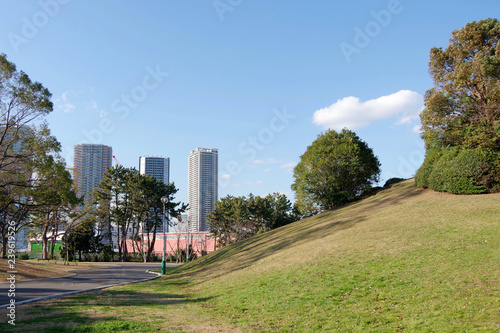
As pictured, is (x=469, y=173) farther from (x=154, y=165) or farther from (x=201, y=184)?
(x=154, y=165)

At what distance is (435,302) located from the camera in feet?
27.9

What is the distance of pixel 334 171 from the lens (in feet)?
114

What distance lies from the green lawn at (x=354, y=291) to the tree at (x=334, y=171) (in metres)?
15.3

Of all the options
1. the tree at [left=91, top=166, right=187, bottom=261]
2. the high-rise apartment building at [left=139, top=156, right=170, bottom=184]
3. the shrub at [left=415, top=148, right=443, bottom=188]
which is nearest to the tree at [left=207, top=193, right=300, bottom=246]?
the tree at [left=91, top=166, right=187, bottom=261]

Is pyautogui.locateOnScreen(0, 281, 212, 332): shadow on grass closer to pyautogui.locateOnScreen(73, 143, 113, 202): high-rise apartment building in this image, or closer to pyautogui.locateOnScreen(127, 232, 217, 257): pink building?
pyautogui.locateOnScreen(73, 143, 113, 202): high-rise apartment building

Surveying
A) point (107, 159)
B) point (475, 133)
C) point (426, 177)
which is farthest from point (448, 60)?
point (107, 159)

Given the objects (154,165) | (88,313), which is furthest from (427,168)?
(154,165)

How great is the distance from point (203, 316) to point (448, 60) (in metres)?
24.1

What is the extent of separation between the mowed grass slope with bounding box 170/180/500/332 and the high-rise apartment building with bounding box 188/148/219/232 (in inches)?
3314

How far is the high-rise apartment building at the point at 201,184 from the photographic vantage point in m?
103

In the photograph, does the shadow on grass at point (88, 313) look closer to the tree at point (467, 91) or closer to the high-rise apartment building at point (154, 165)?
the tree at point (467, 91)

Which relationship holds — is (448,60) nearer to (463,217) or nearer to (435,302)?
(463,217)

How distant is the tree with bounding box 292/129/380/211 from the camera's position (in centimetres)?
3416

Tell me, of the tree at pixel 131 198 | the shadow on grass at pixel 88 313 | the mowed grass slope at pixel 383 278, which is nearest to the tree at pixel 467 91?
the mowed grass slope at pixel 383 278
